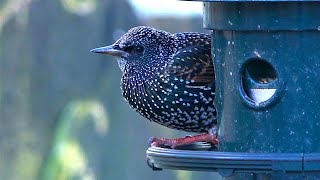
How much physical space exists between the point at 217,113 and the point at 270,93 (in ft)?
1.05

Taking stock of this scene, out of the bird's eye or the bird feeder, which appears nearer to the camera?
the bird feeder

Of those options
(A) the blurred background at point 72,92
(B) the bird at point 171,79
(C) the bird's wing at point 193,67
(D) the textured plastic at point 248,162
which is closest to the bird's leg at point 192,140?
(B) the bird at point 171,79

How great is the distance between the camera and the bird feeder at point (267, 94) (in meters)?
3.87

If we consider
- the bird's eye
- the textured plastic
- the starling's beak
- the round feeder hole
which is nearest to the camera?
the textured plastic

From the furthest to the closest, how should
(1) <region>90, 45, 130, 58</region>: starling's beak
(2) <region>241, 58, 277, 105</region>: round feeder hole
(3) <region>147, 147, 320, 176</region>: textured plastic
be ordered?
(1) <region>90, 45, 130, 58</region>: starling's beak → (2) <region>241, 58, 277, 105</region>: round feeder hole → (3) <region>147, 147, 320, 176</region>: textured plastic

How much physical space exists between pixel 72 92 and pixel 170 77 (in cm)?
218

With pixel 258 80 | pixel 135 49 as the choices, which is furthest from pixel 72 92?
pixel 258 80

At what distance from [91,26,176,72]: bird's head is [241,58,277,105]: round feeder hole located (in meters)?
0.60

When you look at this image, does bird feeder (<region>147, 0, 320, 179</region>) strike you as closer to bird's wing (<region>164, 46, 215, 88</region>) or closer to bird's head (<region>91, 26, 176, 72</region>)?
bird's wing (<region>164, 46, 215, 88</region>)

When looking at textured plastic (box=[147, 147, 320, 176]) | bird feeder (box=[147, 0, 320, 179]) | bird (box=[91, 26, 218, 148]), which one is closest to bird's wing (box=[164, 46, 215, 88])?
bird (box=[91, 26, 218, 148])

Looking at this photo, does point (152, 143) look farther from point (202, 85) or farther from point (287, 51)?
point (287, 51)

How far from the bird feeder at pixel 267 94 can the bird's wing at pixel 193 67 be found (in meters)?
0.34

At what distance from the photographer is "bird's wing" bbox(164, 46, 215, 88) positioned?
4539mm

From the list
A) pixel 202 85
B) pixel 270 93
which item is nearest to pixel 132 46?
pixel 202 85
